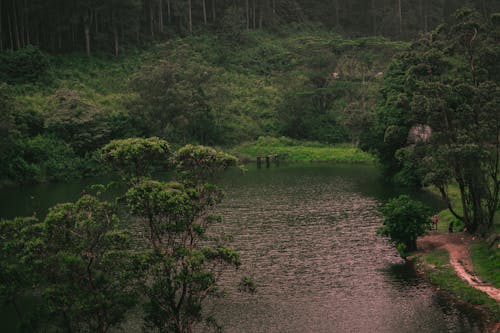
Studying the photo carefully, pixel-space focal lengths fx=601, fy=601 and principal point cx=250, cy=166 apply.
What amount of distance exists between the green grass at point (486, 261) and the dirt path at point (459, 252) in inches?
13.7

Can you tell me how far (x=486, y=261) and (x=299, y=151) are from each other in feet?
197

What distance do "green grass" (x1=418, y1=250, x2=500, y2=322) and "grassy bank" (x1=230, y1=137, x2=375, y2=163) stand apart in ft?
170

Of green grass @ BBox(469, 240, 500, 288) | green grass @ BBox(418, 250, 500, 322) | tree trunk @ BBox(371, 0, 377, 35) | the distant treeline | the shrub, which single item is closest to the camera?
green grass @ BBox(418, 250, 500, 322)

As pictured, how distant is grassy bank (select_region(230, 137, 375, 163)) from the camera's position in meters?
94.7

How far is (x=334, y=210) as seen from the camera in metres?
57.8

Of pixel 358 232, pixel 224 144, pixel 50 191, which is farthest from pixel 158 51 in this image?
pixel 358 232

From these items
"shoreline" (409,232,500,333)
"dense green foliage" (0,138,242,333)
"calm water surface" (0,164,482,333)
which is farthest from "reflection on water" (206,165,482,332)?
"dense green foliage" (0,138,242,333)

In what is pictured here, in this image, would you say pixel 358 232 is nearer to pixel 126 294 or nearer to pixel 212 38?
pixel 126 294

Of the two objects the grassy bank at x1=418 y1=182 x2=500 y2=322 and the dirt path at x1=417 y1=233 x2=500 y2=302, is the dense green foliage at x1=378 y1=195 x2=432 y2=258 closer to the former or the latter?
the grassy bank at x1=418 y1=182 x2=500 y2=322

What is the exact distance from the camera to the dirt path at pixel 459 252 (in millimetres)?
36069

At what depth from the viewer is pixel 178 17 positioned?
132 metres

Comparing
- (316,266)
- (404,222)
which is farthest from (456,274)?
(316,266)

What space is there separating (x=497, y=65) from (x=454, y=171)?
942 cm

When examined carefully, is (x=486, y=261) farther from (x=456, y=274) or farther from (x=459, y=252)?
(x=459, y=252)
